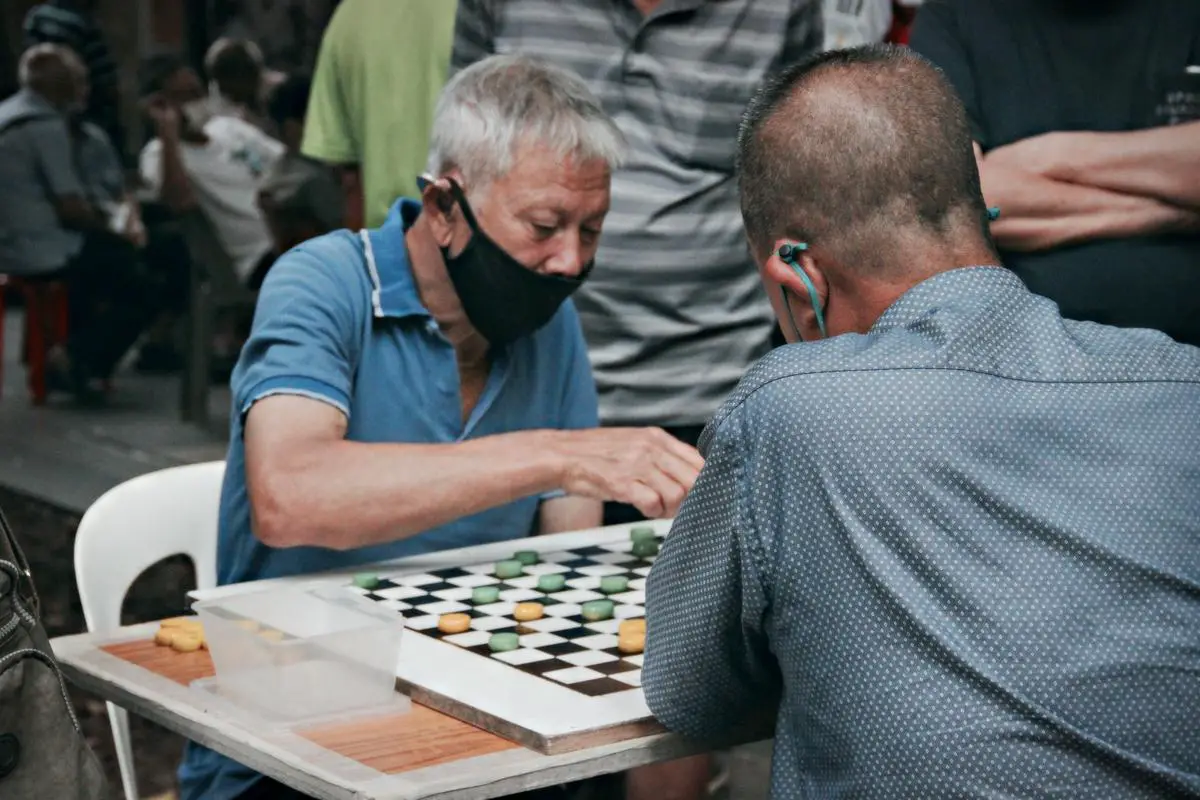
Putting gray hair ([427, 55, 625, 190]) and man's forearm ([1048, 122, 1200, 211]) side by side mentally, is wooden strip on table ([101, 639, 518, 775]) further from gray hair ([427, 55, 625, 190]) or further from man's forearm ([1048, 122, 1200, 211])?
man's forearm ([1048, 122, 1200, 211])

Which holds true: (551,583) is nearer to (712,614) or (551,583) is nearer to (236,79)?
(712,614)

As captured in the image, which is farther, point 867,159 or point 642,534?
point 642,534

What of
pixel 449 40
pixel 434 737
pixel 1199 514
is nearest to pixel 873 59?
pixel 1199 514

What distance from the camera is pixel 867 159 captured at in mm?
1907

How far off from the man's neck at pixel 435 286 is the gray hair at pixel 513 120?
13 centimetres

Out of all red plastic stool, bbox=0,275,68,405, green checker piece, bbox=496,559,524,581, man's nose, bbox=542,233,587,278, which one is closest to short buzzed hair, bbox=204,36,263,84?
red plastic stool, bbox=0,275,68,405

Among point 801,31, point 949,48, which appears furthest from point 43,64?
point 949,48

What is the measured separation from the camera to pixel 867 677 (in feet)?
5.85

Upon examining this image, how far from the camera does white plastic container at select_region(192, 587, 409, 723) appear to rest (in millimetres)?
2156

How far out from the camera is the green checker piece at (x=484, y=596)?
8.42 ft

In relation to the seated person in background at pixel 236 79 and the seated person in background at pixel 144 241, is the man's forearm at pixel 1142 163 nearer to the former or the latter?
the seated person in background at pixel 236 79

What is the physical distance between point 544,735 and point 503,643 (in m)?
0.35

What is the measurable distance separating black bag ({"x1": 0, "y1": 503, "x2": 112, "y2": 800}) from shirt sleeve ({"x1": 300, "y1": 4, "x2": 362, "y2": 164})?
2.64 meters

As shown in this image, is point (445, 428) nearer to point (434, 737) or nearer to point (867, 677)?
point (434, 737)
